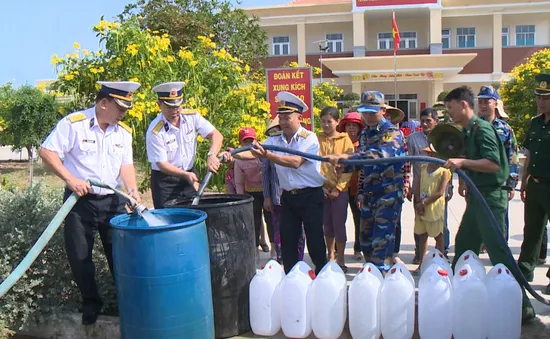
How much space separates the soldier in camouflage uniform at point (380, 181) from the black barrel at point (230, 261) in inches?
39.8

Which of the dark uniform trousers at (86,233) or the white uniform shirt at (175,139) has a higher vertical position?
the white uniform shirt at (175,139)

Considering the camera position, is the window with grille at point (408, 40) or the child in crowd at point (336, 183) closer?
the child in crowd at point (336, 183)

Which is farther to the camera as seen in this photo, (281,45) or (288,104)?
(281,45)

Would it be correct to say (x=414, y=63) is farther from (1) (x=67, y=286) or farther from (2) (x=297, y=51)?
(1) (x=67, y=286)

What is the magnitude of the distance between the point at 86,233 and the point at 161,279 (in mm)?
942

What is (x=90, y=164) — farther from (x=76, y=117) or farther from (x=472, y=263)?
(x=472, y=263)

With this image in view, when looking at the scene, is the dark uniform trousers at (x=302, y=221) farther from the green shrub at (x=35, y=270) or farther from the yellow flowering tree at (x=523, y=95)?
the yellow flowering tree at (x=523, y=95)

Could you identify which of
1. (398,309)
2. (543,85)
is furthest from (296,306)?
(543,85)

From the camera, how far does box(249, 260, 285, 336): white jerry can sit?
3441mm

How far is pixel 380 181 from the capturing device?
4.07 meters

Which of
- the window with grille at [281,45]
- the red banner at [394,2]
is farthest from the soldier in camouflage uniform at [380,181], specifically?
the window with grille at [281,45]

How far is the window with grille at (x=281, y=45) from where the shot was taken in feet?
91.2

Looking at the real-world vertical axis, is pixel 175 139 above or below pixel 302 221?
above

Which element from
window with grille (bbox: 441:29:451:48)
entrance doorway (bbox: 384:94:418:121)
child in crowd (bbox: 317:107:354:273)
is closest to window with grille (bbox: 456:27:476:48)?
window with grille (bbox: 441:29:451:48)
